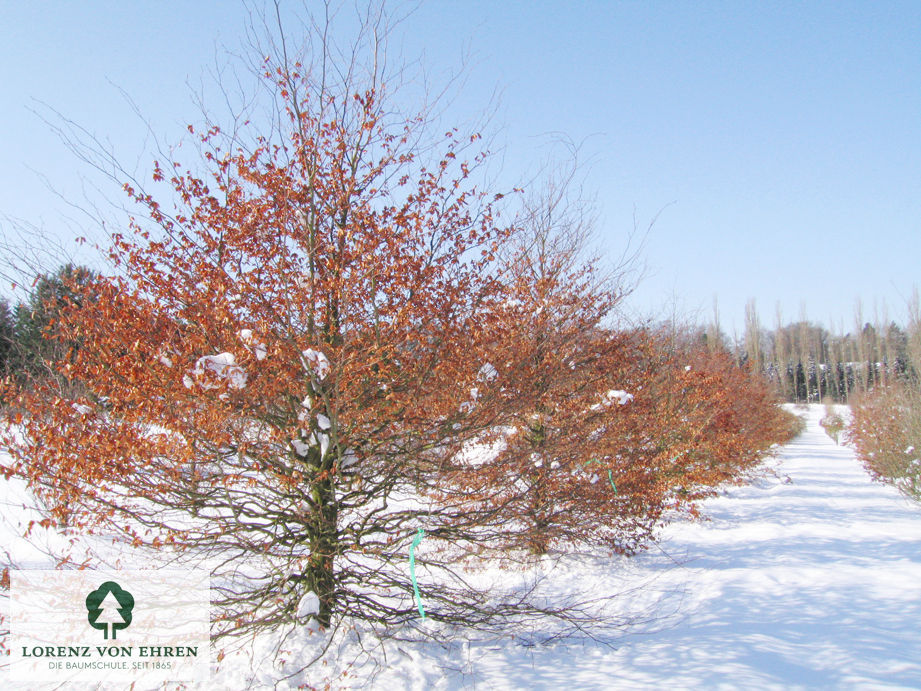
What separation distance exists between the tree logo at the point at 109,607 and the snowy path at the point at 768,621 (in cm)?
254

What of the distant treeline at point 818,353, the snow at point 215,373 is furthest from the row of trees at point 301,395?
the distant treeline at point 818,353

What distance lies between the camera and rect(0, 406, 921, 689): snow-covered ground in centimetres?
419

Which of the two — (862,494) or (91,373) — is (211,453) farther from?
(862,494)

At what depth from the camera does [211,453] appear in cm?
401

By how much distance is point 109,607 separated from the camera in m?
4.15

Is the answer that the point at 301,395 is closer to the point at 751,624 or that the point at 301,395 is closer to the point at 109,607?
the point at 109,607

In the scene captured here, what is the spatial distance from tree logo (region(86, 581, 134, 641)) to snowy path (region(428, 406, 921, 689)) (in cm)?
254

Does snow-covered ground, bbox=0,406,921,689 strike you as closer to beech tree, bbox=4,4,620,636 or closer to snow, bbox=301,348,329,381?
beech tree, bbox=4,4,620,636

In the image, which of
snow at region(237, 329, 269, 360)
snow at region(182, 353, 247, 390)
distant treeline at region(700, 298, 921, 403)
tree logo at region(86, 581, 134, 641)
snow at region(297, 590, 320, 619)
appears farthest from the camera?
distant treeline at region(700, 298, 921, 403)

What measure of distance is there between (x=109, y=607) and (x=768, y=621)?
6024 millimetres

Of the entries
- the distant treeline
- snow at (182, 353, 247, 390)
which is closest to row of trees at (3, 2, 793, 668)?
snow at (182, 353, 247, 390)

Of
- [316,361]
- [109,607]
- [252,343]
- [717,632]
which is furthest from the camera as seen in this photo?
[717,632]

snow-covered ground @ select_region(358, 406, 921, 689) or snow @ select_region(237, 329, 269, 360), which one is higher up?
snow @ select_region(237, 329, 269, 360)

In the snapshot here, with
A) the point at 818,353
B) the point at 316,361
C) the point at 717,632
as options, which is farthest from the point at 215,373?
the point at 818,353
